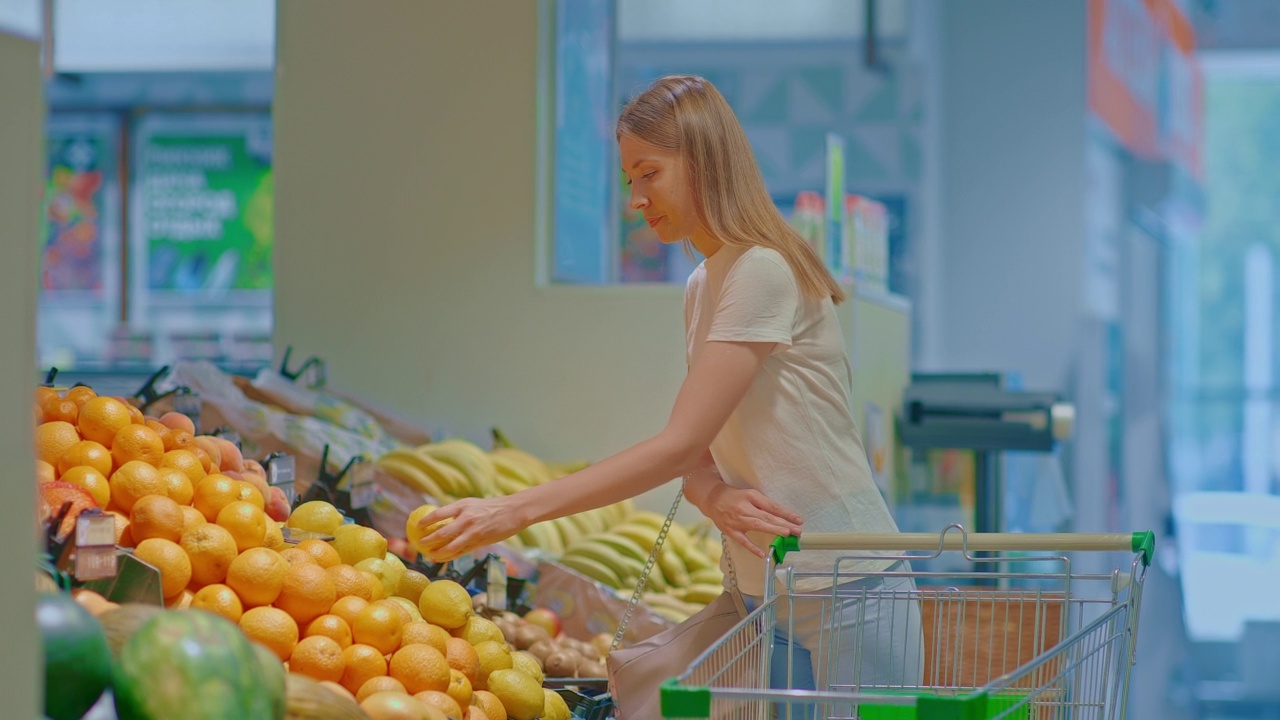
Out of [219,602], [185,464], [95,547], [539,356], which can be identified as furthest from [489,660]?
[539,356]

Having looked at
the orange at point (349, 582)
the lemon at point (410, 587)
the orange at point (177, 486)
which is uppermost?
the orange at point (177, 486)

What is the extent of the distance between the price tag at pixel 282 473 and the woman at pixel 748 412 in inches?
37.4

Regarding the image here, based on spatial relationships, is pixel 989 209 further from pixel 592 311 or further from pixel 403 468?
pixel 403 468

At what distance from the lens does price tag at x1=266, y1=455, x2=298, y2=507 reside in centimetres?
270

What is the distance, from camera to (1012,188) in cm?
782

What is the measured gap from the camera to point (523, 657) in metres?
2.40

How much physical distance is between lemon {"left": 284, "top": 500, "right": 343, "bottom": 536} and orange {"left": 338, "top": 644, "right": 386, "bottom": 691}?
532mm

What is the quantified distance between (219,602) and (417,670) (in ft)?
0.99

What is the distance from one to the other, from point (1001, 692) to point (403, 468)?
2008mm

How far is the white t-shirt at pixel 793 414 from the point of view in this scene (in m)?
1.89

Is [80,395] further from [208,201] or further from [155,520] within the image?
[208,201]

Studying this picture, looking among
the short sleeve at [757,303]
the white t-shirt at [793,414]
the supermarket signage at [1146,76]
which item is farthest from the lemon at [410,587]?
the supermarket signage at [1146,76]

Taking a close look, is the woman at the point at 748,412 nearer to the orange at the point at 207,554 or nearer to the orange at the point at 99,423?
the orange at the point at 207,554

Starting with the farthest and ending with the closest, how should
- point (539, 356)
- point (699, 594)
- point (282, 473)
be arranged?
point (539, 356)
point (699, 594)
point (282, 473)
